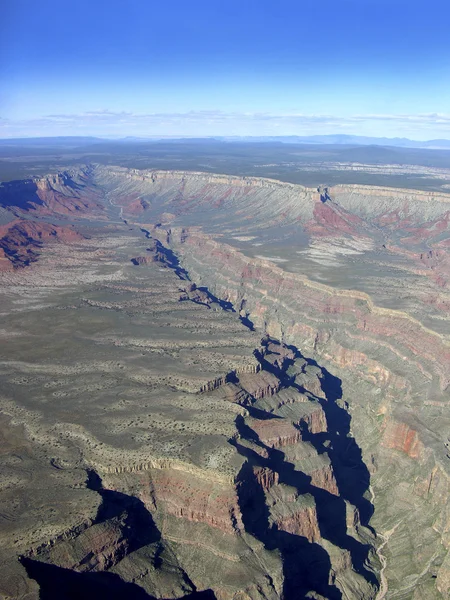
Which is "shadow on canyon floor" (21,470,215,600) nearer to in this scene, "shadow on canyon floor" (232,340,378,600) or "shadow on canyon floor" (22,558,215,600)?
"shadow on canyon floor" (22,558,215,600)

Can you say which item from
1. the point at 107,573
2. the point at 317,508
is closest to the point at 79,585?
the point at 107,573

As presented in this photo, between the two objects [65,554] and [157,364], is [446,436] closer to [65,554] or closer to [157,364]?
[157,364]

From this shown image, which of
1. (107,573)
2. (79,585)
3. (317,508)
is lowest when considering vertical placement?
(317,508)

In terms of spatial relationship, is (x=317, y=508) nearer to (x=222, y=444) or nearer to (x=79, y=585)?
(x=222, y=444)

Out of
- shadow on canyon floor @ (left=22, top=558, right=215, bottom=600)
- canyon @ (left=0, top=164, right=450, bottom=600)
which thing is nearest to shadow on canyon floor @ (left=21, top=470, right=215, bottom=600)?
shadow on canyon floor @ (left=22, top=558, right=215, bottom=600)

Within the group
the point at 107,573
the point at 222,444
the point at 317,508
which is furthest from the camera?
the point at 317,508

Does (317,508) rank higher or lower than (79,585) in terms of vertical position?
lower

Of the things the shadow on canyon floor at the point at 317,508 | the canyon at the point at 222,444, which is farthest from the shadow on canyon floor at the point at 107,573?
the shadow on canyon floor at the point at 317,508

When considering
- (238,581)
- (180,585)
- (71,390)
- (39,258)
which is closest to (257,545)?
(238,581)

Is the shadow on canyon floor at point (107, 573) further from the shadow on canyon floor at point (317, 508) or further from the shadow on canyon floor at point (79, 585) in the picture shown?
the shadow on canyon floor at point (317, 508)
